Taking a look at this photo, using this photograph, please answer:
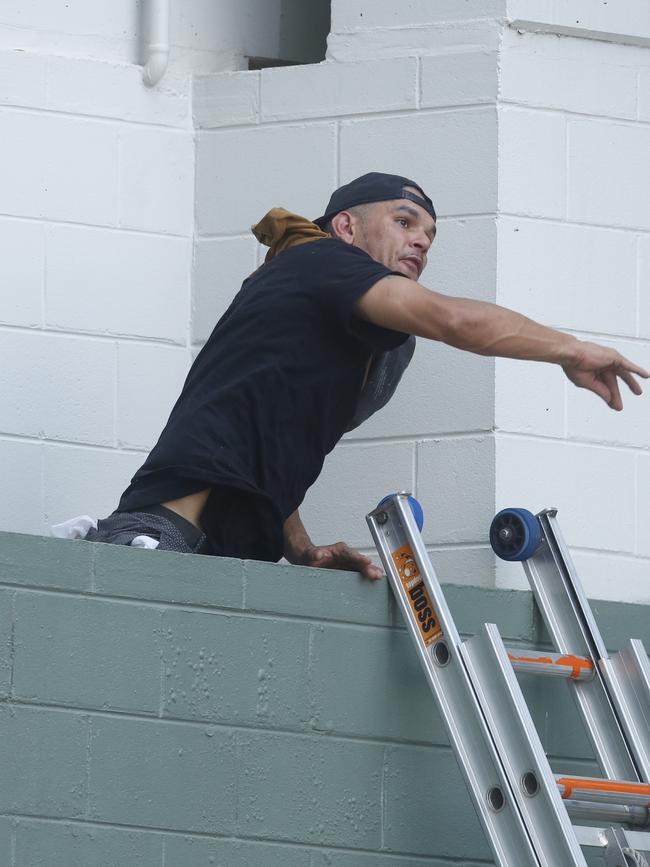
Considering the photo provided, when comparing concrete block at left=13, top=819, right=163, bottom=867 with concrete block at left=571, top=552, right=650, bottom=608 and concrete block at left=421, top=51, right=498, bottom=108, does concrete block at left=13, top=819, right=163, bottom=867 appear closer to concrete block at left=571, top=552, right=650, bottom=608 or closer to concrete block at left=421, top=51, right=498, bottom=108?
concrete block at left=571, top=552, right=650, bottom=608

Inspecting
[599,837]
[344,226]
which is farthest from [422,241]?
[599,837]

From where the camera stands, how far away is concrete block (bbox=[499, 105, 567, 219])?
4.85m

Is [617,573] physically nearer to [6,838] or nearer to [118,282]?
[118,282]

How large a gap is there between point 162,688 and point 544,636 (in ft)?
3.29

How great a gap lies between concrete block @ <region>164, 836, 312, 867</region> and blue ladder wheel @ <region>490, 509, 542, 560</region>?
896 mm

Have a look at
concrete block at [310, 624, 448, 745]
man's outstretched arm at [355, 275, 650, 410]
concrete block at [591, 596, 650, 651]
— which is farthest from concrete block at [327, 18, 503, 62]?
concrete block at [310, 624, 448, 745]

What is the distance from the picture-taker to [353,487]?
15.9ft

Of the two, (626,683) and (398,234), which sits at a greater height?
(398,234)

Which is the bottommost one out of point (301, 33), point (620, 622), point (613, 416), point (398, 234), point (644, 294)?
point (620, 622)

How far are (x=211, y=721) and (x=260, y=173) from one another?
1924 millimetres

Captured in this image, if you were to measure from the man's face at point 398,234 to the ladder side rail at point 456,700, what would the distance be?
2.26ft

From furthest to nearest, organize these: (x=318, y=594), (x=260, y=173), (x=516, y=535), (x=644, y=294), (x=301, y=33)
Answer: (x=301, y=33) → (x=260, y=173) → (x=644, y=294) → (x=516, y=535) → (x=318, y=594)

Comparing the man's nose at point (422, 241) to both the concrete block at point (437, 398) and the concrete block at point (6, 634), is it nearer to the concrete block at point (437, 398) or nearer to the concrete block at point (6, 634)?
the concrete block at point (437, 398)

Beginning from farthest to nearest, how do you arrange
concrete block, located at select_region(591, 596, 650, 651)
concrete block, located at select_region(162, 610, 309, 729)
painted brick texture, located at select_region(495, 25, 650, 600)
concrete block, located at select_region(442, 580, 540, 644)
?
painted brick texture, located at select_region(495, 25, 650, 600)
concrete block, located at select_region(591, 596, 650, 651)
concrete block, located at select_region(442, 580, 540, 644)
concrete block, located at select_region(162, 610, 309, 729)
